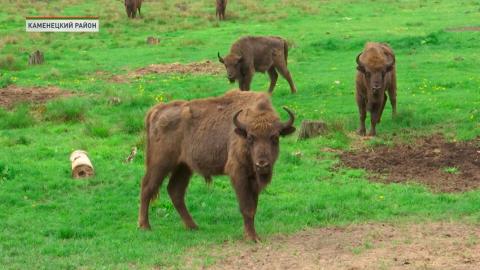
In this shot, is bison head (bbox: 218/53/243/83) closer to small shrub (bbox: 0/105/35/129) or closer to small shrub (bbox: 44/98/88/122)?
small shrub (bbox: 44/98/88/122)

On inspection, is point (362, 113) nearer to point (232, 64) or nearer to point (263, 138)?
point (232, 64)

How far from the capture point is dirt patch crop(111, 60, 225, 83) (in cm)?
2200

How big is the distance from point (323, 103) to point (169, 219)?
8.23 metres

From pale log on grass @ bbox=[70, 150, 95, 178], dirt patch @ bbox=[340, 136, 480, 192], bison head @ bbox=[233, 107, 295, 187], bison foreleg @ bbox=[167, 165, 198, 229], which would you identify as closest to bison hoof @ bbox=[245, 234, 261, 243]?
bison head @ bbox=[233, 107, 295, 187]

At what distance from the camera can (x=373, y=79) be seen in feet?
48.6

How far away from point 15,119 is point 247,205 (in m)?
8.74

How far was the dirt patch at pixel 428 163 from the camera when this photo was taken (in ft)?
37.5

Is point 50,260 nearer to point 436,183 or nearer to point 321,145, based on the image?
point 436,183

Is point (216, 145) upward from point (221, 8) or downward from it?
upward

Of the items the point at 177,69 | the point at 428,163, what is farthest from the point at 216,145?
the point at 177,69

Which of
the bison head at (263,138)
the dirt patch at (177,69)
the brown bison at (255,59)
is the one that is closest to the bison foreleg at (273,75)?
the brown bison at (255,59)

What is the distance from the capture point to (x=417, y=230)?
9.14m

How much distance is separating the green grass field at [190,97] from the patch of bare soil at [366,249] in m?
0.32

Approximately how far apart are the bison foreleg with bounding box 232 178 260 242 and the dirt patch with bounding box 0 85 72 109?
1032 cm
